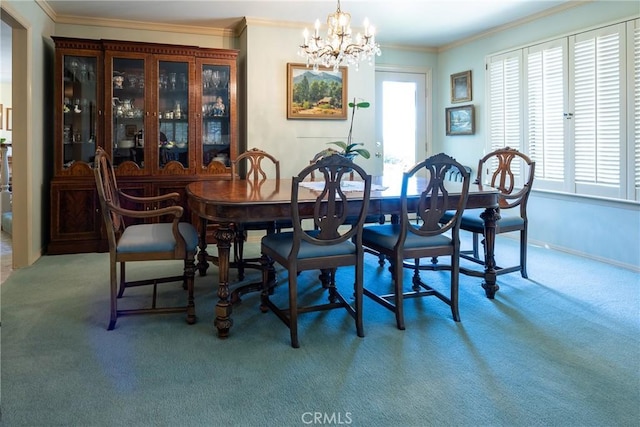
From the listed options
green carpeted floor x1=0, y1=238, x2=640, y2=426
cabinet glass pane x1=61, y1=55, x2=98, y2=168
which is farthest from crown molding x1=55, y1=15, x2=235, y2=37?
green carpeted floor x1=0, y1=238, x2=640, y2=426

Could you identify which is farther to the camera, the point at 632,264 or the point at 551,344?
the point at 632,264

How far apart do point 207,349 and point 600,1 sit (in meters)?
4.33

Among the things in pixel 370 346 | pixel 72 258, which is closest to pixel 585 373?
pixel 370 346

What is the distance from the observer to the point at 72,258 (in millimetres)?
4293

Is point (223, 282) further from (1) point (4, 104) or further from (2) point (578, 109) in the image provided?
(1) point (4, 104)

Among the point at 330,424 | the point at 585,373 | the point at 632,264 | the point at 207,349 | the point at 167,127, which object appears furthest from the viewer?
the point at 167,127

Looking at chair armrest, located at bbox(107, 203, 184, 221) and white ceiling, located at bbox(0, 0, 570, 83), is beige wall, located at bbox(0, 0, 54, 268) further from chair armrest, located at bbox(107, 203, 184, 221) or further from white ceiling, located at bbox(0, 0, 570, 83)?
chair armrest, located at bbox(107, 203, 184, 221)

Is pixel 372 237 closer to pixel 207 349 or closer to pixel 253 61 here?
pixel 207 349

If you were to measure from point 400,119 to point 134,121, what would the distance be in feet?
10.8

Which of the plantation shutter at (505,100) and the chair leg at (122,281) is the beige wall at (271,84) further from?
the chair leg at (122,281)

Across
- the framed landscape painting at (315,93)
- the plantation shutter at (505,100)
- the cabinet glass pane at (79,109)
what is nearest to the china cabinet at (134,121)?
the cabinet glass pane at (79,109)

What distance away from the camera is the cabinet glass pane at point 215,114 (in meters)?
4.97

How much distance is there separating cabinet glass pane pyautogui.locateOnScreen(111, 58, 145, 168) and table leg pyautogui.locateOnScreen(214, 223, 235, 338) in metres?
2.72

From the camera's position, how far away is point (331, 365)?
2129mm
